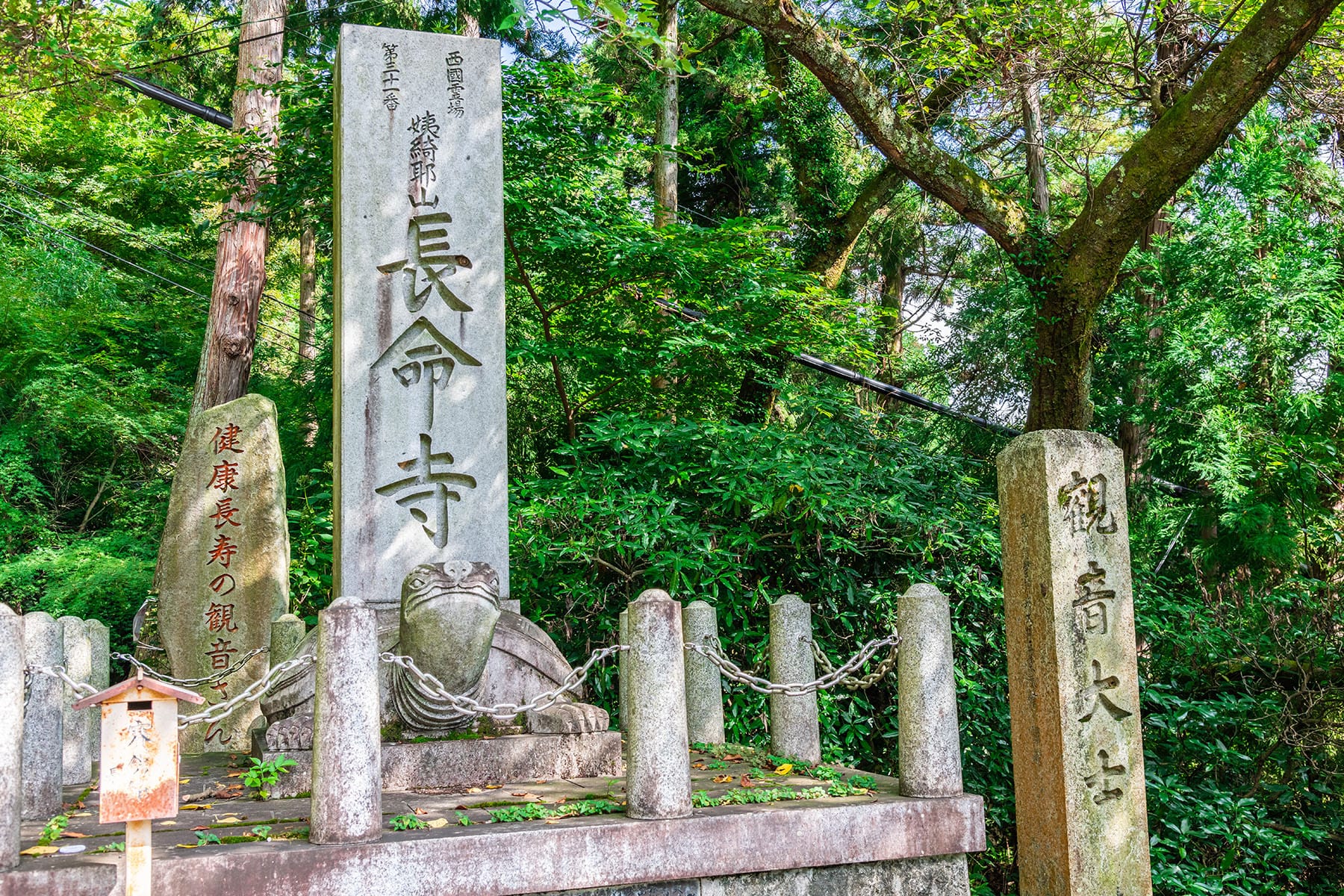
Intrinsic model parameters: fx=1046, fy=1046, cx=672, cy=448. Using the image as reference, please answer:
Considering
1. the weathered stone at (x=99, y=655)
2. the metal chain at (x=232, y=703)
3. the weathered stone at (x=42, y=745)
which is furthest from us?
the weathered stone at (x=99, y=655)

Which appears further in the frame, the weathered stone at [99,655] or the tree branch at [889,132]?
the tree branch at [889,132]

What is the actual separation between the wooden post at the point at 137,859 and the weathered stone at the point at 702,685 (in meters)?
3.23

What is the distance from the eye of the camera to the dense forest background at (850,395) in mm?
7160

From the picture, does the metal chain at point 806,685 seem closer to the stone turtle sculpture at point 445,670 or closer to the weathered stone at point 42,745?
the stone turtle sculpture at point 445,670

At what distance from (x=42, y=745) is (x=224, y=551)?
3631 millimetres

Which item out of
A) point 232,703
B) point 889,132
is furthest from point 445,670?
point 889,132

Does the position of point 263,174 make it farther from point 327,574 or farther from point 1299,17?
point 1299,17

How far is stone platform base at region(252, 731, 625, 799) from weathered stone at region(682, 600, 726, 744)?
1099 millimetres

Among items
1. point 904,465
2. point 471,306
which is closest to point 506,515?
point 471,306

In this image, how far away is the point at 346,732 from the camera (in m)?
3.44

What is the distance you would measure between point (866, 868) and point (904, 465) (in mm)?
4348

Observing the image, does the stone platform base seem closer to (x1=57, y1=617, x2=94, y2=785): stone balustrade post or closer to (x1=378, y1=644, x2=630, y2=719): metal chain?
(x1=378, y1=644, x2=630, y2=719): metal chain

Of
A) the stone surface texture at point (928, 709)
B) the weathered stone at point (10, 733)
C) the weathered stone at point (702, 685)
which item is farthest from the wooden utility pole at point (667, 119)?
the weathered stone at point (10, 733)

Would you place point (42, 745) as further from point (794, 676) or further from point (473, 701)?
point (794, 676)
